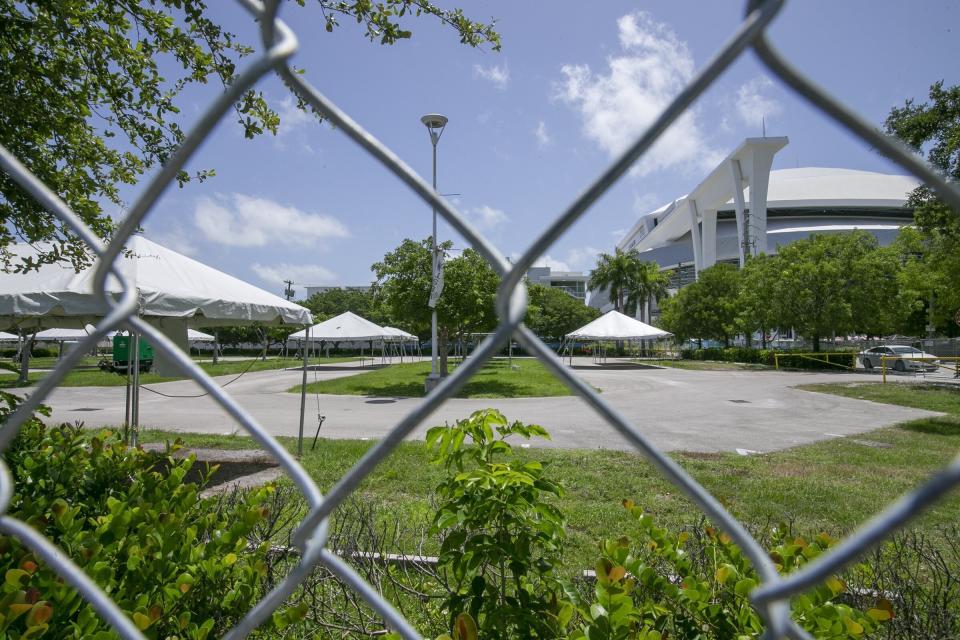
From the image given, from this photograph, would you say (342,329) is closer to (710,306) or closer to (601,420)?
(601,420)

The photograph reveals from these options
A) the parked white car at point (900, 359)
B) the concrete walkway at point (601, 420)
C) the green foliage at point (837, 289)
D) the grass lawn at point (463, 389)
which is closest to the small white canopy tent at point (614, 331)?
the green foliage at point (837, 289)

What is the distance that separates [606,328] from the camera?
1102 inches

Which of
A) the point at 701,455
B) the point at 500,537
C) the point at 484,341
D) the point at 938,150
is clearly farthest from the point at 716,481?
the point at 938,150

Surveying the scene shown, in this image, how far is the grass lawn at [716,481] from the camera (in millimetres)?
4324

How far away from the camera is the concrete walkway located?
865 cm

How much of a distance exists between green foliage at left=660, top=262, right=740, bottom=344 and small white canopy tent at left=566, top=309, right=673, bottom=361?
31.2 feet

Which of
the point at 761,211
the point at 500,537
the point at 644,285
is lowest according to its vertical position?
the point at 500,537

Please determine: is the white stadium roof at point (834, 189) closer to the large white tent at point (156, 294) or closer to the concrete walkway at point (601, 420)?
the concrete walkway at point (601, 420)

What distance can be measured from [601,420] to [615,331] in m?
18.5

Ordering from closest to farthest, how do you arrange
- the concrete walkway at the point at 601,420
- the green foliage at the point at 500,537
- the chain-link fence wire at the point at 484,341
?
the chain-link fence wire at the point at 484,341 → the green foliage at the point at 500,537 → the concrete walkway at the point at 601,420

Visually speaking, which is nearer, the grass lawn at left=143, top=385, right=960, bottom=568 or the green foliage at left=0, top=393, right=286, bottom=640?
the green foliage at left=0, top=393, right=286, bottom=640

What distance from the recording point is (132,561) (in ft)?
4.33

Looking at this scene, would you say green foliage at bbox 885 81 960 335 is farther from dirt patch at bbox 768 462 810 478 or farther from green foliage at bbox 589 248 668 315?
green foliage at bbox 589 248 668 315

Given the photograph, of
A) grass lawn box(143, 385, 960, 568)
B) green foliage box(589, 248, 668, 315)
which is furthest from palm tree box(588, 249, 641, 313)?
grass lawn box(143, 385, 960, 568)
